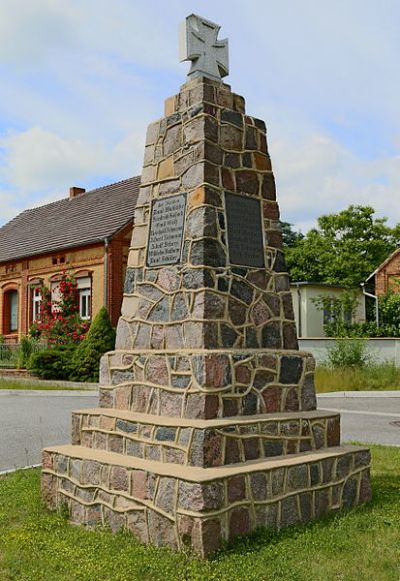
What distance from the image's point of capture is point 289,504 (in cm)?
550

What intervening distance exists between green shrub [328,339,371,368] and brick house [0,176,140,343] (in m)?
8.74

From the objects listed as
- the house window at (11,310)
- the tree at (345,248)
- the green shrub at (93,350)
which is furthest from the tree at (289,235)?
the green shrub at (93,350)

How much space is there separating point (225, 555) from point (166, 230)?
2.99 m

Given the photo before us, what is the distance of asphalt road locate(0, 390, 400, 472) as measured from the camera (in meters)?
10.1

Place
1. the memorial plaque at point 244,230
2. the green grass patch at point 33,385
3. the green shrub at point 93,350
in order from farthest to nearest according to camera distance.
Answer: the green shrub at point 93,350
the green grass patch at point 33,385
the memorial plaque at point 244,230

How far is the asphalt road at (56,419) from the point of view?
1005 cm

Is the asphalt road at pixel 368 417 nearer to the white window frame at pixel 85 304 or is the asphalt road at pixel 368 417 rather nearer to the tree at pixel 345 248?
the white window frame at pixel 85 304

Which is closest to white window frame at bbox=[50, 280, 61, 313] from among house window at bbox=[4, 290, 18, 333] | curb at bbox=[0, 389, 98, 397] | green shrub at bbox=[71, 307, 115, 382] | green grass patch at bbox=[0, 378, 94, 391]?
house window at bbox=[4, 290, 18, 333]

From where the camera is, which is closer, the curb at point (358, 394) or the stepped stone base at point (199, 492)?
the stepped stone base at point (199, 492)

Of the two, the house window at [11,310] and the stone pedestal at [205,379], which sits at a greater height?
the house window at [11,310]

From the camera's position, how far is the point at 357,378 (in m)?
20.0

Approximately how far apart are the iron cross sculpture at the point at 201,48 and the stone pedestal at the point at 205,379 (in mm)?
243

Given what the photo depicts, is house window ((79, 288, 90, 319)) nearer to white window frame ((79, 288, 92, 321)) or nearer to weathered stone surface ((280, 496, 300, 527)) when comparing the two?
white window frame ((79, 288, 92, 321))

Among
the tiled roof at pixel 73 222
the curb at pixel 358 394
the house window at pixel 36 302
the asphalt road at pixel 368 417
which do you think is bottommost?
the asphalt road at pixel 368 417
